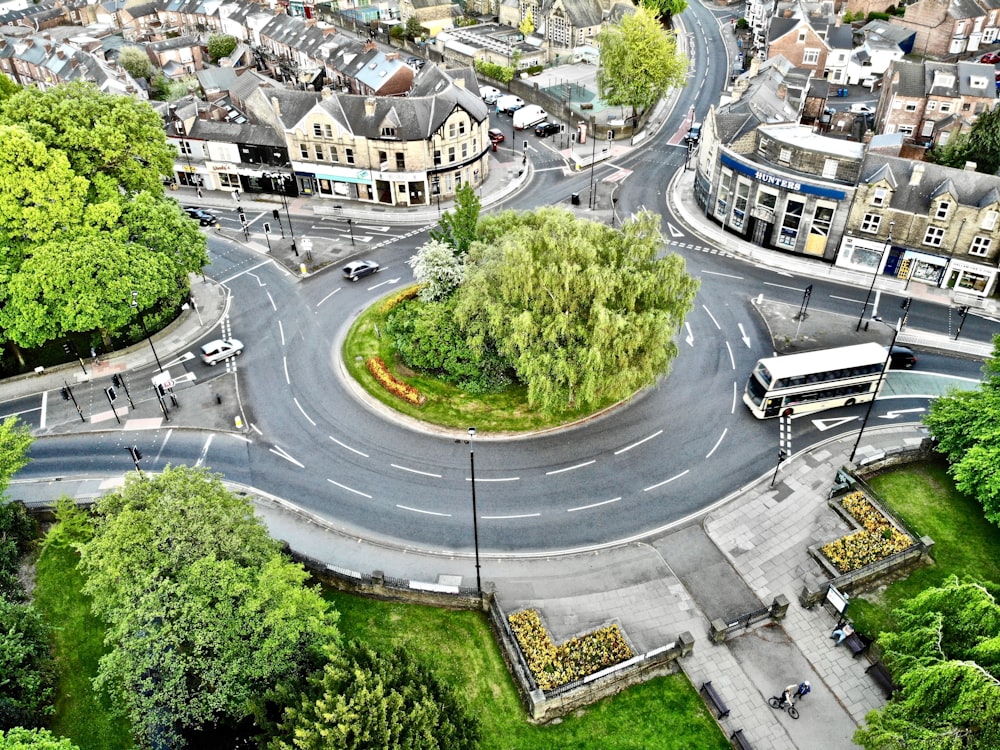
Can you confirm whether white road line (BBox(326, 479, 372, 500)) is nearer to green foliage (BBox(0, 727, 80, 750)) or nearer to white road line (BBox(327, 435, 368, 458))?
white road line (BBox(327, 435, 368, 458))

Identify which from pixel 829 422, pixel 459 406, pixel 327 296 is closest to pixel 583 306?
pixel 459 406

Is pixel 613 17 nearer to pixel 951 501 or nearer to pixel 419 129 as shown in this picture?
pixel 419 129

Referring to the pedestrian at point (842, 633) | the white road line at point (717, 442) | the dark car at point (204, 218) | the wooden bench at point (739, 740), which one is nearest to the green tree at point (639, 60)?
the dark car at point (204, 218)

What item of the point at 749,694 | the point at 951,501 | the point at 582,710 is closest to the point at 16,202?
the point at 582,710

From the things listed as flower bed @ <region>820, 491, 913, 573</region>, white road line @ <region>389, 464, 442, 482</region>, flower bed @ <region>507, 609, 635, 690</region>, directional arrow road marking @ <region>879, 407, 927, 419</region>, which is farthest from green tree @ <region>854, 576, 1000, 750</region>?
white road line @ <region>389, 464, 442, 482</region>

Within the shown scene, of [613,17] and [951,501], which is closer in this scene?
[951,501]

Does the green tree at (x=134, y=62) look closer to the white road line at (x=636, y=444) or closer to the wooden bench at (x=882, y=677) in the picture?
the white road line at (x=636, y=444)

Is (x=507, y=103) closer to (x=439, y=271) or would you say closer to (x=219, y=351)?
(x=439, y=271)
